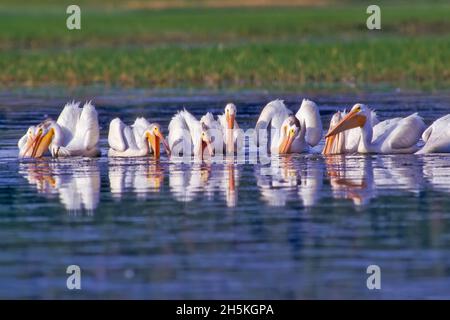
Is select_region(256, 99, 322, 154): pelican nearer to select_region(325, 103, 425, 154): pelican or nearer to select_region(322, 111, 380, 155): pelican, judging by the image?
select_region(322, 111, 380, 155): pelican

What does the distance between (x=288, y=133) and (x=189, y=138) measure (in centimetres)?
131

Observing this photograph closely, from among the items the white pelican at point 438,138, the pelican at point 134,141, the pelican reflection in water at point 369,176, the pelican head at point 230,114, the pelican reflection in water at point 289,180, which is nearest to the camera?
the pelican reflection in water at point 289,180

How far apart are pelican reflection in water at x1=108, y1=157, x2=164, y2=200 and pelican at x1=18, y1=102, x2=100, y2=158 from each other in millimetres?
498

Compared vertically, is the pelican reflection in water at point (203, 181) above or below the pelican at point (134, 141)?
below

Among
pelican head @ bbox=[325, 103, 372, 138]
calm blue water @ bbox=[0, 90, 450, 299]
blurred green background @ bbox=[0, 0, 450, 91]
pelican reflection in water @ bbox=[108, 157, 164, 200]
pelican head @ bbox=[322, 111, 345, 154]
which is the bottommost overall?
calm blue water @ bbox=[0, 90, 450, 299]

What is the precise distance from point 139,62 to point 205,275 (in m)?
25.1

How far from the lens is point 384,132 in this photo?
18.5m

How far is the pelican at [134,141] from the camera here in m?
18.5

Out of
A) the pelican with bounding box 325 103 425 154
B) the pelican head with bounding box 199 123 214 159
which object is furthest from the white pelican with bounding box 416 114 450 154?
the pelican head with bounding box 199 123 214 159

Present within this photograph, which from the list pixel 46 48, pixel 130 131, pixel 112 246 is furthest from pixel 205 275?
pixel 46 48

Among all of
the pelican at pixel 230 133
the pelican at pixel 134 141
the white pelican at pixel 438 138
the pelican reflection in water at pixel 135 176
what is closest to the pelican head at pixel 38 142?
the pelican at pixel 134 141

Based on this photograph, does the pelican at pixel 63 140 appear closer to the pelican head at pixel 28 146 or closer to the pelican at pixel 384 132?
the pelican head at pixel 28 146

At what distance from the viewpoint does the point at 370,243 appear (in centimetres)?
1191

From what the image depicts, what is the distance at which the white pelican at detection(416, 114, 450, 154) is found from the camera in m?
18.0
